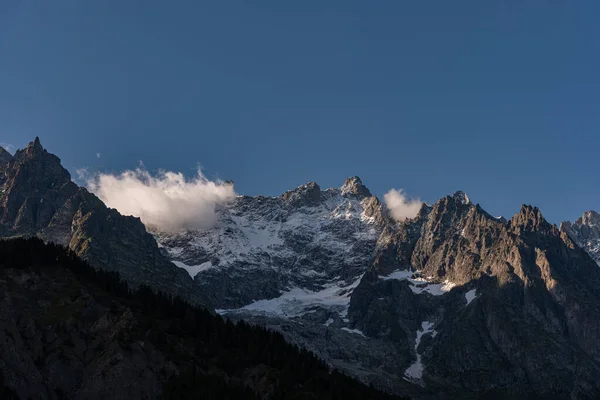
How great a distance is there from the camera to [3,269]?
578 ft

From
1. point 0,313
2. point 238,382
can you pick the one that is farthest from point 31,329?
point 238,382

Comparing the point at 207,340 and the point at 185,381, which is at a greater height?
the point at 207,340

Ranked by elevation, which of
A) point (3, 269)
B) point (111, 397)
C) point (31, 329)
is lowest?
point (111, 397)

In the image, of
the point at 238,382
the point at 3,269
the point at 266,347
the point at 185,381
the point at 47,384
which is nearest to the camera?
→ the point at 47,384

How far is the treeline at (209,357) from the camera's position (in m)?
153

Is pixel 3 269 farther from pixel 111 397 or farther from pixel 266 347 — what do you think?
pixel 266 347

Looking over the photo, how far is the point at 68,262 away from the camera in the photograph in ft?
653

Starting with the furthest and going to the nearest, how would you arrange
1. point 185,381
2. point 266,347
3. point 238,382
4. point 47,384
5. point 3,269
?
point 266,347
point 3,269
point 238,382
point 185,381
point 47,384

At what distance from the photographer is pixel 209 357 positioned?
17088 cm

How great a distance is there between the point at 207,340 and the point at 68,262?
5038 centimetres

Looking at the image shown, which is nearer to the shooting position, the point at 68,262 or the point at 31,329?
the point at 31,329

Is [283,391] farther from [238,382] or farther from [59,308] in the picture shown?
[59,308]

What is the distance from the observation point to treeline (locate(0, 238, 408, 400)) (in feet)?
502

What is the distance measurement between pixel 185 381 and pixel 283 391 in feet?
79.4
